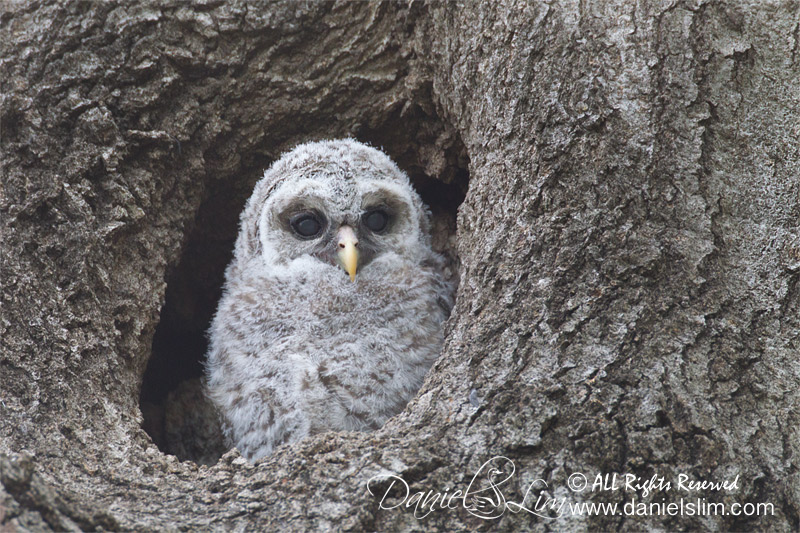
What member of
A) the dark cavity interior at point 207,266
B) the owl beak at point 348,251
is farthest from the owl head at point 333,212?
the dark cavity interior at point 207,266

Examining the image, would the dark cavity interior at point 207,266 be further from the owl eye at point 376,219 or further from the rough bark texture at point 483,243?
the owl eye at point 376,219

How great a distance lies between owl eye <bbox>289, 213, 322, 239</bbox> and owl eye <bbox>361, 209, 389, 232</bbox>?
6.1 inches

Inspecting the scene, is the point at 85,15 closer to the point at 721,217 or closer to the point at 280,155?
the point at 280,155

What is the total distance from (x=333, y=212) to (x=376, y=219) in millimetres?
171

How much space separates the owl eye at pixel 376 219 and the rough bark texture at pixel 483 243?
15.1 inches

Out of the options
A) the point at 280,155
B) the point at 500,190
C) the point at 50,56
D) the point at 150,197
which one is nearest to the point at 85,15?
the point at 50,56

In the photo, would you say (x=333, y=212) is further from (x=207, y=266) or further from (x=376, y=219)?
(x=207, y=266)

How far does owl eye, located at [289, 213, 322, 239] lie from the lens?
7.64 ft

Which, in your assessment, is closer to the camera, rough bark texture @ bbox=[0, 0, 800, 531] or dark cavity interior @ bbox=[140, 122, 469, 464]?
rough bark texture @ bbox=[0, 0, 800, 531]

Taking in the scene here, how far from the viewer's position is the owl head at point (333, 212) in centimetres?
228

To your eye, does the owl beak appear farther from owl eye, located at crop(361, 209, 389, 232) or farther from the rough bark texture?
the rough bark texture

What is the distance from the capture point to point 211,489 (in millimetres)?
1533

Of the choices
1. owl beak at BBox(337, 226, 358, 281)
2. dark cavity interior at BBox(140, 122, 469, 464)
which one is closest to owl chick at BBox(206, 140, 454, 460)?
owl beak at BBox(337, 226, 358, 281)

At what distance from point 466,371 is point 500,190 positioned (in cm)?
55
